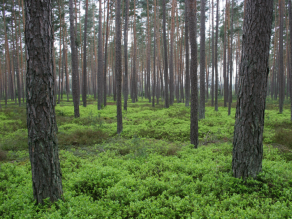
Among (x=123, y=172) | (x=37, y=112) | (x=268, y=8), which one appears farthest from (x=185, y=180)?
(x=268, y=8)

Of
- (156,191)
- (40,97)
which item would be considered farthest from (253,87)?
(40,97)

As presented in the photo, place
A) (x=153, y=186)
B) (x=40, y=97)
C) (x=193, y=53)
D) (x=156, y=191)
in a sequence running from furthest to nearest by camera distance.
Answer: (x=193, y=53) < (x=153, y=186) < (x=156, y=191) < (x=40, y=97)

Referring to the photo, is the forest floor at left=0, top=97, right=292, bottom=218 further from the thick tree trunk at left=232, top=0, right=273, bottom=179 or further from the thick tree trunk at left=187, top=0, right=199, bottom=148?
the thick tree trunk at left=187, top=0, right=199, bottom=148

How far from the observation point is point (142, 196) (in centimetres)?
362

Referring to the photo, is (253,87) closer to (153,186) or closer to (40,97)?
(153,186)

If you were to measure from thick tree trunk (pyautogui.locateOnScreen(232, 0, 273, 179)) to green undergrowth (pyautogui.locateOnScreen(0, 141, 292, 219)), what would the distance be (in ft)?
1.44

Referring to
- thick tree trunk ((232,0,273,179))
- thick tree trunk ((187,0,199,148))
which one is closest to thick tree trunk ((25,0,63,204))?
thick tree trunk ((232,0,273,179))

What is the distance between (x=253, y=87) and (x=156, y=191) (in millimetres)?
3056

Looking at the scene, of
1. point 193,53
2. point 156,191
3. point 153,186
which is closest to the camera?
point 156,191

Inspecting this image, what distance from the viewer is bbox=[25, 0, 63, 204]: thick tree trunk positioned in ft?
9.75

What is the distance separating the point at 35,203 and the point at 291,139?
867cm

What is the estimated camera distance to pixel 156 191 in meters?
3.86

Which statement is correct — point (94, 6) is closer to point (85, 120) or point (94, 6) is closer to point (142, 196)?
point (85, 120)

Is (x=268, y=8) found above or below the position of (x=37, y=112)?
above
